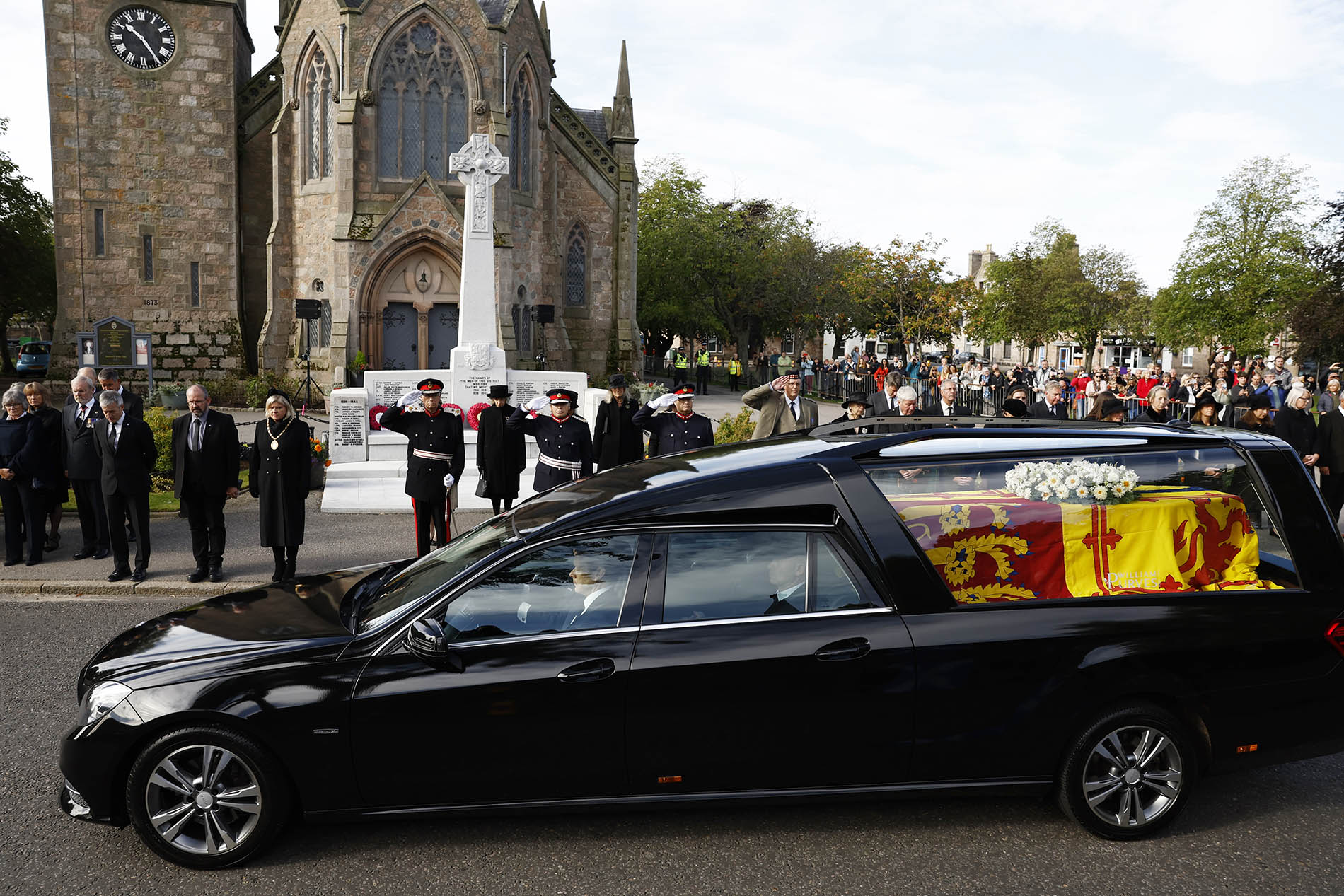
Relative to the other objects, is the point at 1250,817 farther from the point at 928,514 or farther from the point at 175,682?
the point at 175,682

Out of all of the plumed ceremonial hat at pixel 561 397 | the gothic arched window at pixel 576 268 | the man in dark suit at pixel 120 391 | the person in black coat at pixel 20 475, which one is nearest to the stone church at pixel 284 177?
the gothic arched window at pixel 576 268

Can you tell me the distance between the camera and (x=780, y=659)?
13.7 ft

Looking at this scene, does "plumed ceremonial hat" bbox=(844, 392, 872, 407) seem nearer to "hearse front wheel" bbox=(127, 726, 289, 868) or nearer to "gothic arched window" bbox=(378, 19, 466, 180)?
"hearse front wheel" bbox=(127, 726, 289, 868)

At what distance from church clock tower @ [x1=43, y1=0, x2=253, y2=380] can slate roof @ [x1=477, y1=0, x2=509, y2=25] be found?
7.11 meters

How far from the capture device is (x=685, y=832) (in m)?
4.51

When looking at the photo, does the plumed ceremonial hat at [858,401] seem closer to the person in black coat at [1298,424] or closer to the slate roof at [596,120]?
the person in black coat at [1298,424]

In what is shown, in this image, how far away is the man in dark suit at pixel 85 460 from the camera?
9.89m

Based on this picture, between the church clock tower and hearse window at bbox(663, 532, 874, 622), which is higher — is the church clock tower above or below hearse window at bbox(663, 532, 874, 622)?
above

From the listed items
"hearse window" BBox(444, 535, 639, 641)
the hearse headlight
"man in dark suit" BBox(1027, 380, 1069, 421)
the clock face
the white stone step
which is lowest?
the white stone step

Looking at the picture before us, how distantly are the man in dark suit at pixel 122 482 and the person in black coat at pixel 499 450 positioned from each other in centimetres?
315

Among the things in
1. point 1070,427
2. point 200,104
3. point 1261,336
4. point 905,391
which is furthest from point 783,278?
point 1070,427

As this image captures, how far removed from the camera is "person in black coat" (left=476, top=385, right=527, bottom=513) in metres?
10.3

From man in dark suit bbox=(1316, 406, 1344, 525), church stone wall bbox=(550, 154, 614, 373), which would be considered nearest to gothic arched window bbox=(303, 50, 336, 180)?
church stone wall bbox=(550, 154, 614, 373)

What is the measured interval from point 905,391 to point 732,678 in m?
6.61
